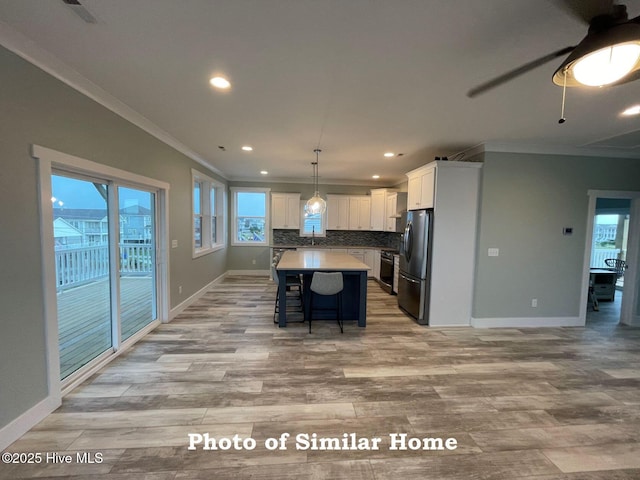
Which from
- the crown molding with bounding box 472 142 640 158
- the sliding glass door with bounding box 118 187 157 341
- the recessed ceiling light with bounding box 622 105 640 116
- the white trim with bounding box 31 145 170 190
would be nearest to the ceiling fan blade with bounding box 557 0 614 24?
the recessed ceiling light with bounding box 622 105 640 116

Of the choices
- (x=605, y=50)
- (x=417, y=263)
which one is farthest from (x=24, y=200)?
(x=417, y=263)

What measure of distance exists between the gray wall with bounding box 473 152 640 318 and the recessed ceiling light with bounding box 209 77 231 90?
11.6 ft

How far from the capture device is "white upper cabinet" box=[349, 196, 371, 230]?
23.2 feet

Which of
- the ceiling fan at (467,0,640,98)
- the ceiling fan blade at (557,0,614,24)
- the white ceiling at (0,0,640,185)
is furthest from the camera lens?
the white ceiling at (0,0,640,185)

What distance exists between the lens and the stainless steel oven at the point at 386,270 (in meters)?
5.78

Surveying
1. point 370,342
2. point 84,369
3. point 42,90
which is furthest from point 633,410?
point 42,90

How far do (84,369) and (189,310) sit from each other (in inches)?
75.8

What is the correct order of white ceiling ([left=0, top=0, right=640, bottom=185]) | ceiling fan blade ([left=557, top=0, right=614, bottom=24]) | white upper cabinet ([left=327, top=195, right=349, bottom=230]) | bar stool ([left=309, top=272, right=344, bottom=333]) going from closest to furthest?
ceiling fan blade ([left=557, top=0, right=614, bottom=24]), white ceiling ([left=0, top=0, right=640, bottom=185]), bar stool ([left=309, top=272, right=344, bottom=333]), white upper cabinet ([left=327, top=195, right=349, bottom=230])

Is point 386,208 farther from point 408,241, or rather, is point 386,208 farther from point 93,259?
point 93,259

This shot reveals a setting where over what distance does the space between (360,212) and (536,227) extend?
3861 mm

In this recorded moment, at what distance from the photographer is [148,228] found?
3.63m

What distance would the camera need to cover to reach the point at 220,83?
218 centimetres

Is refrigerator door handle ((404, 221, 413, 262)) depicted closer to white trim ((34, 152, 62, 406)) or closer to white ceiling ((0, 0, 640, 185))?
white ceiling ((0, 0, 640, 185))

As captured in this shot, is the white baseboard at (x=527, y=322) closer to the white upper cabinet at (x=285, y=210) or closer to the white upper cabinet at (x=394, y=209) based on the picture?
the white upper cabinet at (x=394, y=209)
